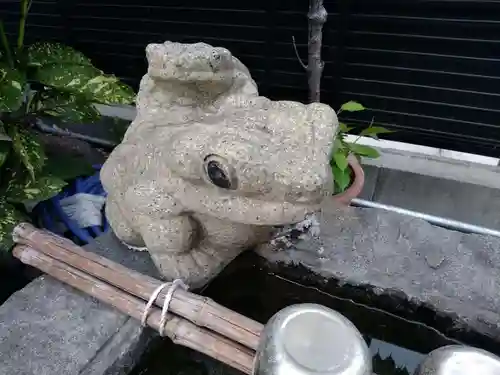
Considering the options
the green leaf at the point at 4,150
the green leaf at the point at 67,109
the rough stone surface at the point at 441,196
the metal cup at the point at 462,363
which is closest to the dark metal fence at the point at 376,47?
the rough stone surface at the point at 441,196

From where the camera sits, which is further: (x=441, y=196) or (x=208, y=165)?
(x=441, y=196)

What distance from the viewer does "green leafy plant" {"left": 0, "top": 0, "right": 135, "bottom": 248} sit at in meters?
1.82

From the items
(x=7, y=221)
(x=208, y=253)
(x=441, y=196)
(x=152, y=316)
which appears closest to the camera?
(x=152, y=316)

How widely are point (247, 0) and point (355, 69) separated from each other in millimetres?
607

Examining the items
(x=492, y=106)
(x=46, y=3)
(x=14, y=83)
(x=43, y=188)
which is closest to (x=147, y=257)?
(x=43, y=188)

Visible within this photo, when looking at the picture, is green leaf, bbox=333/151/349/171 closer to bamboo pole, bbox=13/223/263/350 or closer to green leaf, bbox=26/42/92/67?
bamboo pole, bbox=13/223/263/350

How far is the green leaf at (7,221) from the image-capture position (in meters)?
1.62

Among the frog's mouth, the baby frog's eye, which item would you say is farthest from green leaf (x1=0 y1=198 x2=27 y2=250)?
the baby frog's eye

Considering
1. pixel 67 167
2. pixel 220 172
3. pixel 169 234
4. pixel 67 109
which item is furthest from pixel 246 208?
pixel 67 167

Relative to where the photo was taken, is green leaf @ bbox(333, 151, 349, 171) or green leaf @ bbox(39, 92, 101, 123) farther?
green leaf @ bbox(39, 92, 101, 123)

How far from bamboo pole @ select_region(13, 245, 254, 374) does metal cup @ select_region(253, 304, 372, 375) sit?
0.12 metres

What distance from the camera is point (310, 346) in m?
0.97

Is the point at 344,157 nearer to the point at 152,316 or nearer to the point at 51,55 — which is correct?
the point at 152,316

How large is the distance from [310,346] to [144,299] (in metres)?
0.45
